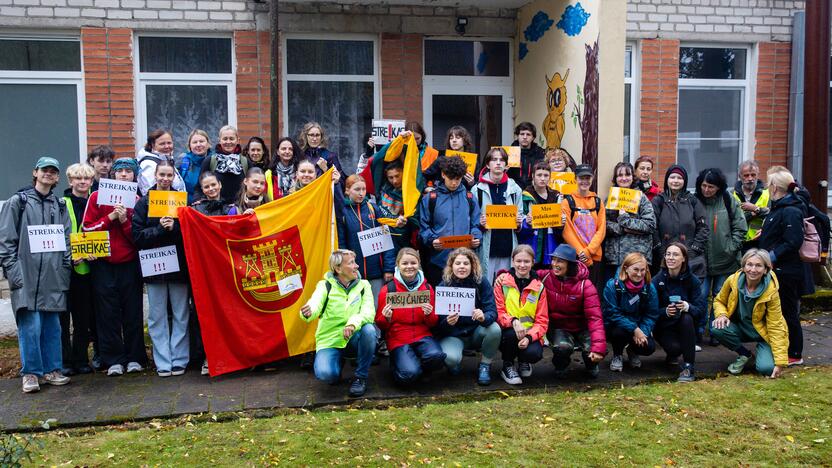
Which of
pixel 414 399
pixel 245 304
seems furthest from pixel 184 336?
pixel 414 399

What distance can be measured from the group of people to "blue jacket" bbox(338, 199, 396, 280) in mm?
13

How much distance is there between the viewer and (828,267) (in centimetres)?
1016

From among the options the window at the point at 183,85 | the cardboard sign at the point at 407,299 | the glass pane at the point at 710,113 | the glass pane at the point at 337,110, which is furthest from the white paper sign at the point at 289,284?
the glass pane at the point at 710,113

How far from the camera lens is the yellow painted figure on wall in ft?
29.1

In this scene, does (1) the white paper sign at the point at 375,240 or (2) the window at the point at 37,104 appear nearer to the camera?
(1) the white paper sign at the point at 375,240

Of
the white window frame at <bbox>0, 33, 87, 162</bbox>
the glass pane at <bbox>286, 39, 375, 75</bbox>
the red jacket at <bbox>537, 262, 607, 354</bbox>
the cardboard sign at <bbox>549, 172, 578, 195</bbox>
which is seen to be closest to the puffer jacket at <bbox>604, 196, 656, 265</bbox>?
the cardboard sign at <bbox>549, 172, 578, 195</bbox>

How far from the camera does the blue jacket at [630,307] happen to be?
6.26 m

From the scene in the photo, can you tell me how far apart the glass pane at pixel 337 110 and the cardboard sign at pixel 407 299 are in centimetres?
421

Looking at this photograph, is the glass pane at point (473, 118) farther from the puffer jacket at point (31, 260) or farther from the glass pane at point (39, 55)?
the puffer jacket at point (31, 260)

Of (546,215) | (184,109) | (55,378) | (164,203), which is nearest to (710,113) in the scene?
(546,215)

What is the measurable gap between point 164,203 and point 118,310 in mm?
1060

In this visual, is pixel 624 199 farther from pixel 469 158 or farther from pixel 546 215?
pixel 469 158

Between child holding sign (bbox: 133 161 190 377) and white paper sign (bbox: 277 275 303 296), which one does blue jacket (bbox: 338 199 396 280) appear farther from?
child holding sign (bbox: 133 161 190 377)

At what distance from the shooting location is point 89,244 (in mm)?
6062
